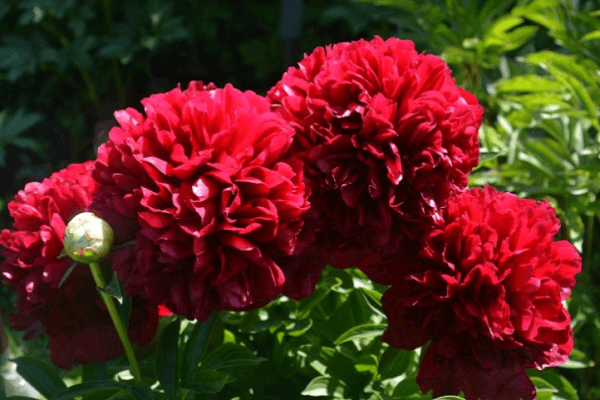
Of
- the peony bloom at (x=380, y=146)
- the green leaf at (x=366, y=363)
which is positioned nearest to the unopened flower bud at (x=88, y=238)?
the peony bloom at (x=380, y=146)

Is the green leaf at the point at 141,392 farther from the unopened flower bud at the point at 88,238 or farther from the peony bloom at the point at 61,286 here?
the unopened flower bud at the point at 88,238

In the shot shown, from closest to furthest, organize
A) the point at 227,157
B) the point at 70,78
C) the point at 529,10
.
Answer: the point at 227,157, the point at 529,10, the point at 70,78

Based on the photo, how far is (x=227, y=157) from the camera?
0.90 meters

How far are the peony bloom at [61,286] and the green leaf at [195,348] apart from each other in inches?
2.6

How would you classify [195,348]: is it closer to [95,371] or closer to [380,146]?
[95,371]

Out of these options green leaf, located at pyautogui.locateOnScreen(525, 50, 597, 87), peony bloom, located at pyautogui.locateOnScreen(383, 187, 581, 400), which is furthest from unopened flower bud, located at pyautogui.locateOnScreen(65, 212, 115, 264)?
green leaf, located at pyautogui.locateOnScreen(525, 50, 597, 87)

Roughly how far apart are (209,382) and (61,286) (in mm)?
229

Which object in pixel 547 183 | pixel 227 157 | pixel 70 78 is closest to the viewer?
pixel 227 157

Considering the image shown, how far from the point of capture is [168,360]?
1.09 metres

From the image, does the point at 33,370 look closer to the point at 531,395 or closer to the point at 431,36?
the point at 531,395

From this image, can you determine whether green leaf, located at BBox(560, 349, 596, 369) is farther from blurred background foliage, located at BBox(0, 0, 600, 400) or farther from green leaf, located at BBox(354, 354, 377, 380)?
green leaf, located at BBox(354, 354, 377, 380)

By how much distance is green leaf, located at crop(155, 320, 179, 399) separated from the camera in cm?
107

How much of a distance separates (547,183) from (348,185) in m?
0.93

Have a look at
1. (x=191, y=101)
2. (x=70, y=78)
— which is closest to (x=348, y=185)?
(x=191, y=101)
